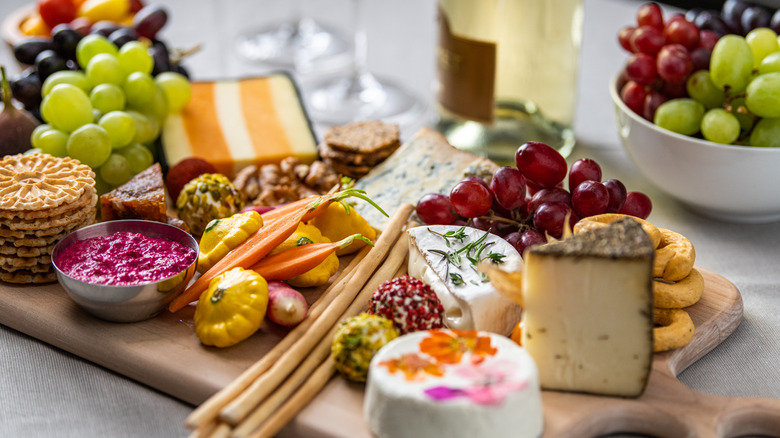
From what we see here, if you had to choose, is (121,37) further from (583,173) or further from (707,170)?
(707,170)

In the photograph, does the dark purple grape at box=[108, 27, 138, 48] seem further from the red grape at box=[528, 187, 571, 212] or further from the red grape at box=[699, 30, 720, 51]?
the red grape at box=[699, 30, 720, 51]

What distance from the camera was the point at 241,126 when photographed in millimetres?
1589

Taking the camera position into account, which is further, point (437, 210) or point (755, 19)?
point (755, 19)

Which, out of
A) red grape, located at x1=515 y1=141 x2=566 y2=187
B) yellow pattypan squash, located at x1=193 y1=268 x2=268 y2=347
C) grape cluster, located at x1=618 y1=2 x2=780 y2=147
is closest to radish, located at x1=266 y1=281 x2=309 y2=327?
yellow pattypan squash, located at x1=193 y1=268 x2=268 y2=347

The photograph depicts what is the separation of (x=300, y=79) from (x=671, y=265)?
125 cm

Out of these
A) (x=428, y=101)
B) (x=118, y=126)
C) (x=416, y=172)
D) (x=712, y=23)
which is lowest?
(x=428, y=101)

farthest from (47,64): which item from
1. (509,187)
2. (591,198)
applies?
(591,198)

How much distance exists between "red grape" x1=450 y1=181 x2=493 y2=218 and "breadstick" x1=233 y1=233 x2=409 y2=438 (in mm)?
105

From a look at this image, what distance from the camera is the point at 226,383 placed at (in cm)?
95

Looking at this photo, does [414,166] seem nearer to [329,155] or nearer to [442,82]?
[329,155]

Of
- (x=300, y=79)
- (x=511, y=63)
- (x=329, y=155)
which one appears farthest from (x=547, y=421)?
(x=300, y=79)

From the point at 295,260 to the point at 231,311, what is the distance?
145 millimetres

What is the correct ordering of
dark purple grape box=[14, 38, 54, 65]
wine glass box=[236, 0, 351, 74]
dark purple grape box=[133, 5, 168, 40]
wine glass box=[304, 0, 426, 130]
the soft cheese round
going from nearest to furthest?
the soft cheese round → dark purple grape box=[14, 38, 54, 65] → dark purple grape box=[133, 5, 168, 40] → wine glass box=[304, 0, 426, 130] → wine glass box=[236, 0, 351, 74]

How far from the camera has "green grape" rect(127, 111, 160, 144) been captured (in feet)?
4.74
